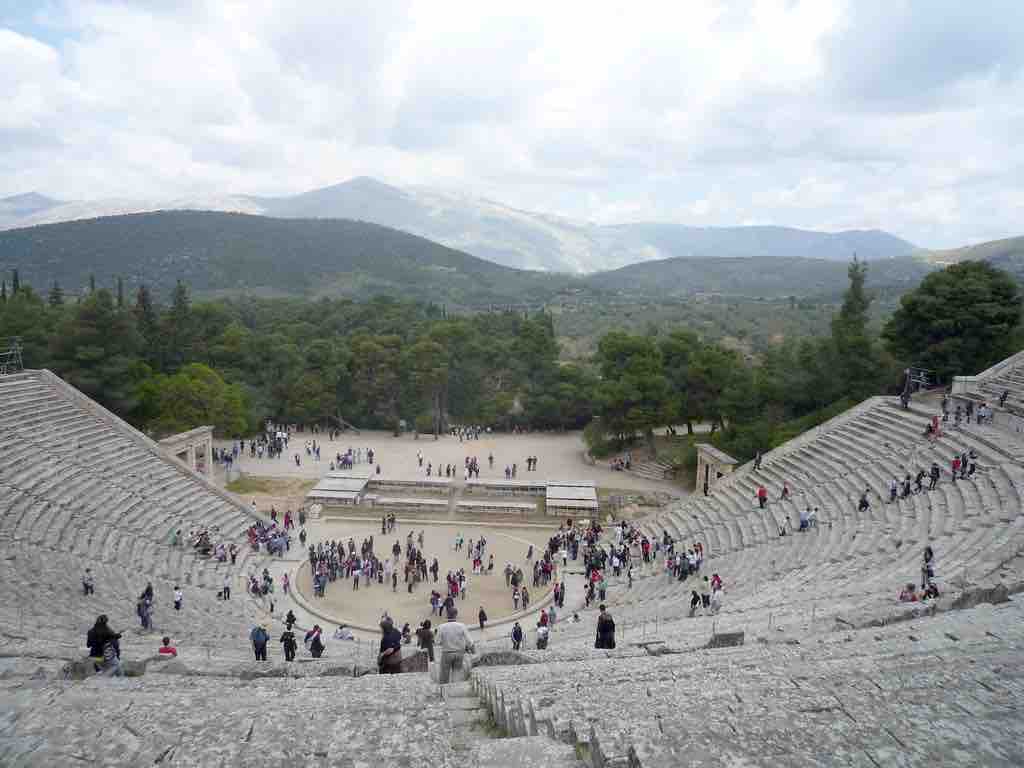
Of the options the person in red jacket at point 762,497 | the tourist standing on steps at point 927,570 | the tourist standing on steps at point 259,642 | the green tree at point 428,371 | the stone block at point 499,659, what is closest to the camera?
the stone block at point 499,659

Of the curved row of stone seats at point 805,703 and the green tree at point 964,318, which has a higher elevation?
the green tree at point 964,318

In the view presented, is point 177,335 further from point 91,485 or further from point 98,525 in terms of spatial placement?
point 98,525

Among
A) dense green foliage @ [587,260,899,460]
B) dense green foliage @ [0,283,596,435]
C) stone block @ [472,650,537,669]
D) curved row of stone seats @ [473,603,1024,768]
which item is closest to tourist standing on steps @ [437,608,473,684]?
stone block @ [472,650,537,669]

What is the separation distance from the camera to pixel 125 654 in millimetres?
10617

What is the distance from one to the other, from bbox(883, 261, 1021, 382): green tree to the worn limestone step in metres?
29.3

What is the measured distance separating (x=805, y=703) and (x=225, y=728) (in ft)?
15.1

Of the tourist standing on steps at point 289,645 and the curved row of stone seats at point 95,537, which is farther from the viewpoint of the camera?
the curved row of stone seats at point 95,537

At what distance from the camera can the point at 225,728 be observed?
221 inches

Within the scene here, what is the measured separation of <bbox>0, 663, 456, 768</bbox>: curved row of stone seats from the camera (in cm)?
508

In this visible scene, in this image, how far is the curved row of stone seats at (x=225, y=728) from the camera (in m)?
5.08

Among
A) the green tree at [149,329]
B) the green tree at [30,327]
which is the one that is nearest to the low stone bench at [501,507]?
the green tree at [30,327]

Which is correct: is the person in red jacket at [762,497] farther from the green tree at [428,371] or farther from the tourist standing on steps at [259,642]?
the green tree at [428,371]

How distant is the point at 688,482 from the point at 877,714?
28246 mm

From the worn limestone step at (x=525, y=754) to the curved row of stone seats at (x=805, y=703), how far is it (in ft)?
0.55
